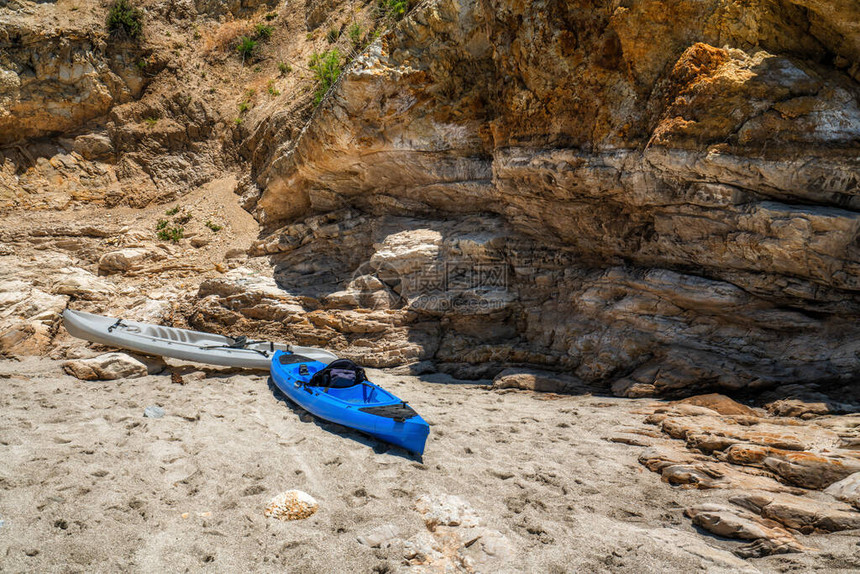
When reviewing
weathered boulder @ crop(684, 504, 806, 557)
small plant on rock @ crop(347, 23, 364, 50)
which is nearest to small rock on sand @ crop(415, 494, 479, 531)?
weathered boulder @ crop(684, 504, 806, 557)

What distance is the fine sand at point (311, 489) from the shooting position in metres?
3.33

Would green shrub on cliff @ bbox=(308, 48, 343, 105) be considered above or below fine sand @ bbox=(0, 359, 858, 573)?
above

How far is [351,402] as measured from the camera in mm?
5895

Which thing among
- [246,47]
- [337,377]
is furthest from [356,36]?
[337,377]

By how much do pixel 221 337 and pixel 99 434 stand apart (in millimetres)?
3970

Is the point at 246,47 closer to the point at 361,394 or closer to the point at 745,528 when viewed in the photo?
the point at 361,394

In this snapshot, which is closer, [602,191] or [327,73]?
[602,191]

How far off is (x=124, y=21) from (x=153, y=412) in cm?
1489

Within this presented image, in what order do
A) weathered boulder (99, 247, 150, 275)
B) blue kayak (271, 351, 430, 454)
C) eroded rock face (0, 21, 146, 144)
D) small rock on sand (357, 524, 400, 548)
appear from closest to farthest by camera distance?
small rock on sand (357, 524, 400, 548), blue kayak (271, 351, 430, 454), weathered boulder (99, 247, 150, 275), eroded rock face (0, 21, 146, 144)

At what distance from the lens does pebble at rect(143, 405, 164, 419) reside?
6.07m

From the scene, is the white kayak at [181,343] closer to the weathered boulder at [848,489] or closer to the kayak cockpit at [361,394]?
the kayak cockpit at [361,394]

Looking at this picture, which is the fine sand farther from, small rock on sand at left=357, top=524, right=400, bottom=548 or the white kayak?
the white kayak

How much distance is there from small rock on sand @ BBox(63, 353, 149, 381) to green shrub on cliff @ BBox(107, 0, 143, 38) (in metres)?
12.4

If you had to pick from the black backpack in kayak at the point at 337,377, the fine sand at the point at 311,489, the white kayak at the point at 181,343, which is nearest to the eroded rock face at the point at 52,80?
the white kayak at the point at 181,343
